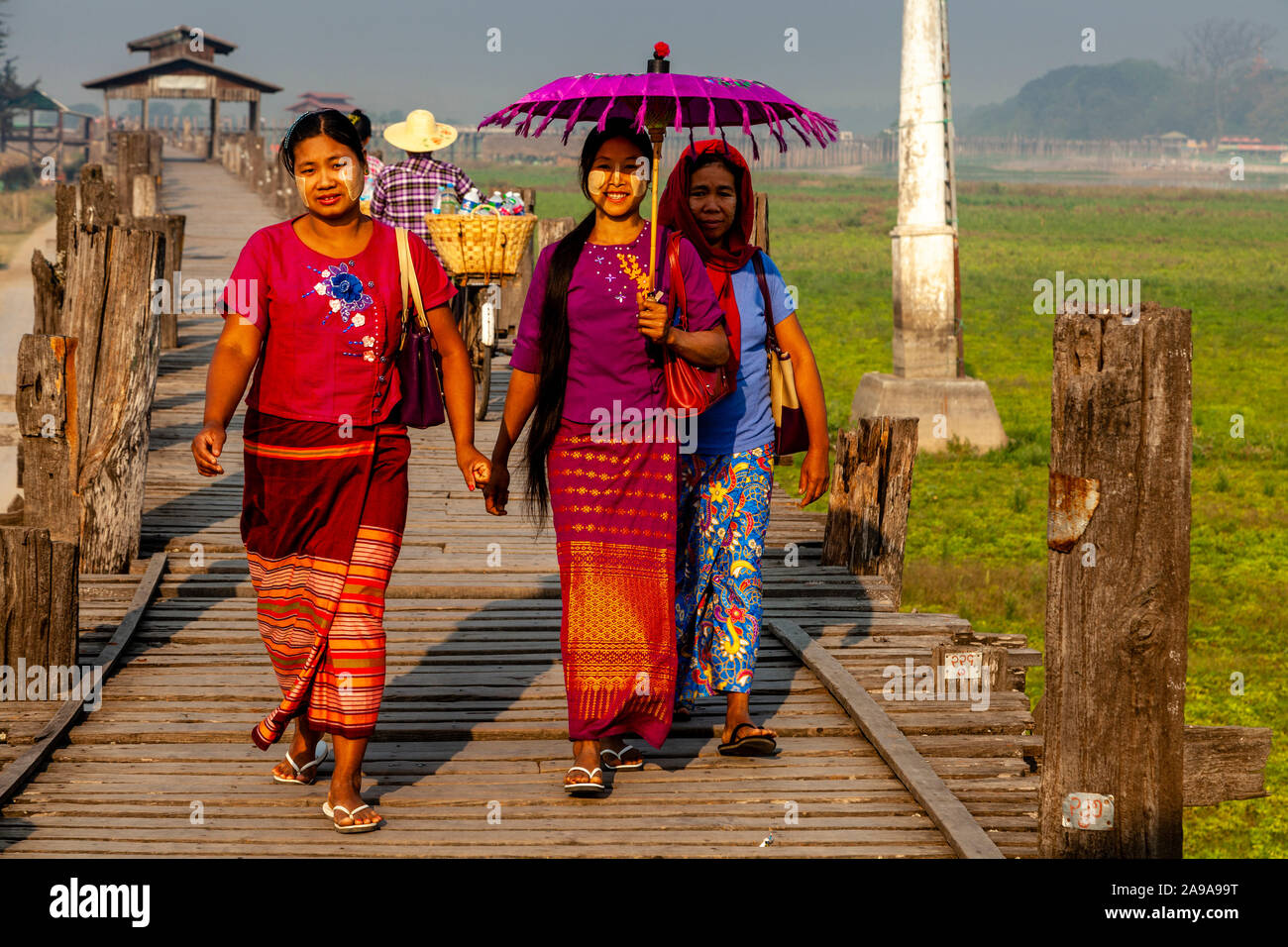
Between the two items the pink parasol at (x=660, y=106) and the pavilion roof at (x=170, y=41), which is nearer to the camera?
the pink parasol at (x=660, y=106)

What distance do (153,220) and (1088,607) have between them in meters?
12.2

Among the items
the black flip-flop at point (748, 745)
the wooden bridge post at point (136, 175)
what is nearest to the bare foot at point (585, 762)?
the black flip-flop at point (748, 745)

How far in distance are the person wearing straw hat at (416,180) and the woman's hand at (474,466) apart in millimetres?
5916

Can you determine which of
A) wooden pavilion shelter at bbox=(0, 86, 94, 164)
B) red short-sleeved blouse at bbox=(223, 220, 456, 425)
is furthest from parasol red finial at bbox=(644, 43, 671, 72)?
wooden pavilion shelter at bbox=(0, 86, 94, 164)

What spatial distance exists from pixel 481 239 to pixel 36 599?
16.3 feet

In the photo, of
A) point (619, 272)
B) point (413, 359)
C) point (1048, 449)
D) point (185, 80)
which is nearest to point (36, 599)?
point (413, 359)

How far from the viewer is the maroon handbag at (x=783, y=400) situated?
5.39 meters

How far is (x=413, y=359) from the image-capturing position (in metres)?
4.71

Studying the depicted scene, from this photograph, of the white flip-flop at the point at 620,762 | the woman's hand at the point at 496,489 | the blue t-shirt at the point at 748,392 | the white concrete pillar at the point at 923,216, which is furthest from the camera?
the white concrete pillar at the point at 923,216

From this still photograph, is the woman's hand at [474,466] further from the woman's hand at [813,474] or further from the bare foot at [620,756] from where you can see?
the woman's hand at [813,474]

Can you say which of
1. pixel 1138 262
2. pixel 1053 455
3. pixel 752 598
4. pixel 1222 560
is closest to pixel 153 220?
pixel 1222 560

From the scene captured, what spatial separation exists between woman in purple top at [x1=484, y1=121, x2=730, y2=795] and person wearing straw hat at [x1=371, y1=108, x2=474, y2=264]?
5647 millimetres

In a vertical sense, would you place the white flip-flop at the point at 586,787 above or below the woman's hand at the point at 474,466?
below

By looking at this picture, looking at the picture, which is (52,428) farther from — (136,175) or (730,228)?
(136,175)
